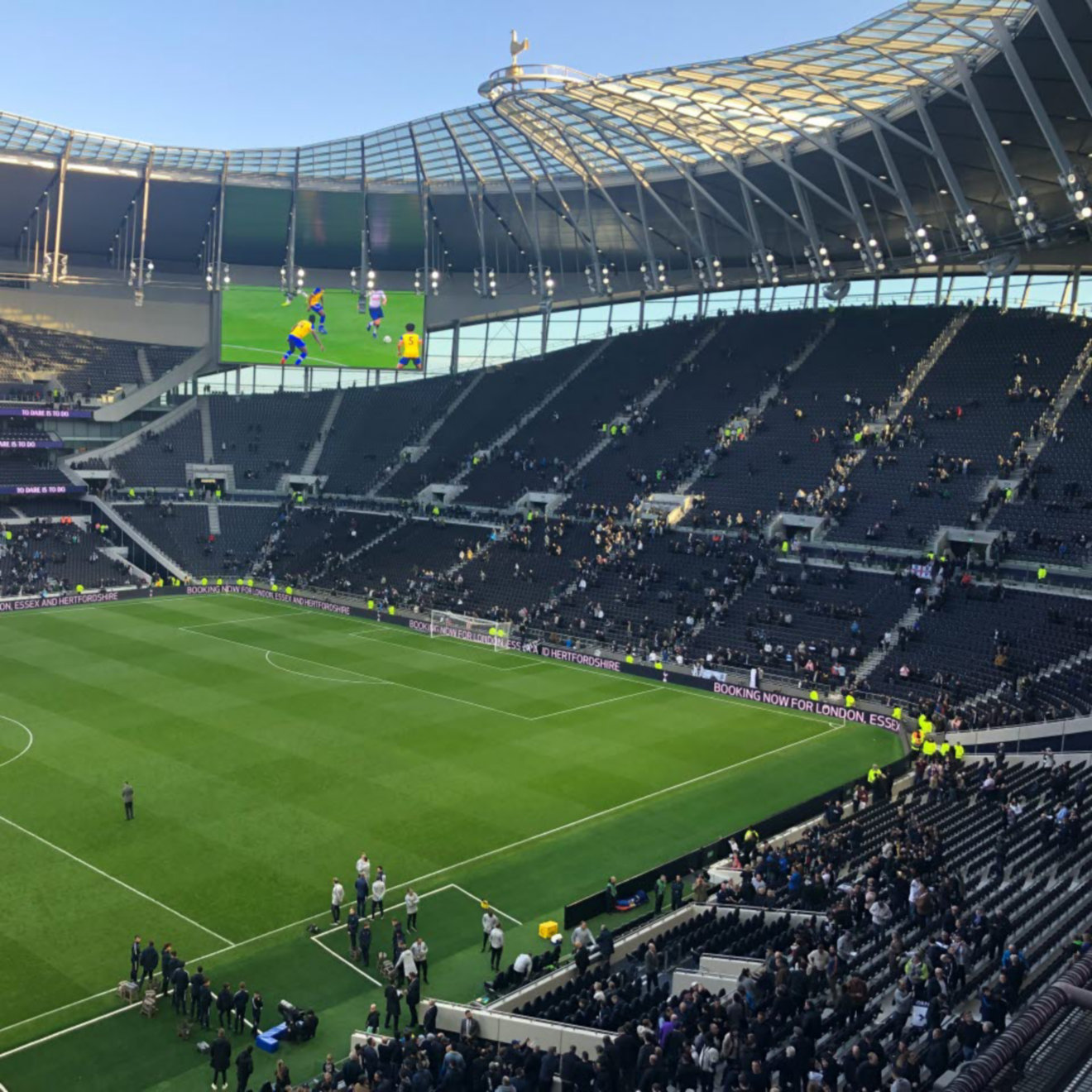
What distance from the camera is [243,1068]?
1617 centimetres

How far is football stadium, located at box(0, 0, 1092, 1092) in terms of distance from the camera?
1788cm

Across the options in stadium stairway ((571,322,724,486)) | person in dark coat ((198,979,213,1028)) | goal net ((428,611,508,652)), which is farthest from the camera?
stadium stairway ((571,322,724,486))

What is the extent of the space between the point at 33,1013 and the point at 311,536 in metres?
54.5

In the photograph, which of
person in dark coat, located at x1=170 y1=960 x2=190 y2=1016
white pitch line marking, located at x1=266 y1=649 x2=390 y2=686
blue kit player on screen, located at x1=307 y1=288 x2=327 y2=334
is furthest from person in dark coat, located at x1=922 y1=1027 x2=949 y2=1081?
blue kit player on screen, located at x1=307 y1=288 x2=327 y2=334

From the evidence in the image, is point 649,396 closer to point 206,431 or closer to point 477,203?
point 477,203

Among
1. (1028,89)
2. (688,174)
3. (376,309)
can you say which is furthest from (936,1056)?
(376,309)

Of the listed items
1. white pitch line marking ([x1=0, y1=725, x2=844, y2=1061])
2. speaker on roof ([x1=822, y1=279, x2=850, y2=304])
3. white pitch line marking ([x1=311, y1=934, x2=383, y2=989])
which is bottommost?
white pitch line marking ([x1=311, y1=934, x2=383, y2=989])

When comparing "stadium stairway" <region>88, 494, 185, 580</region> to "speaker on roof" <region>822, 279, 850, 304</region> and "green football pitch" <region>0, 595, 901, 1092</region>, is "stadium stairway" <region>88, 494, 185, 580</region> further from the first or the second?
"speaker on roof" <region>822, 279, 850, 304</region>

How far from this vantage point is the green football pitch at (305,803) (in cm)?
1970

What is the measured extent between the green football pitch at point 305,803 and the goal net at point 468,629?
8.82 ft

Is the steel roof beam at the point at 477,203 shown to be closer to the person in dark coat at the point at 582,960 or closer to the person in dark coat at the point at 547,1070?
the person in dark coat at the point at 582,960

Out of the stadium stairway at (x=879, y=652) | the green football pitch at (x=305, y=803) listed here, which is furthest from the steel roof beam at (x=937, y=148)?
the green football pitch at (x=305, y=803)

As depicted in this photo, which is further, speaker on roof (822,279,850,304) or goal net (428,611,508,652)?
speaker on roof (822,279,850,304)

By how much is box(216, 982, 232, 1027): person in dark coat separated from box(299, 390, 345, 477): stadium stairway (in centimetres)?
6408
